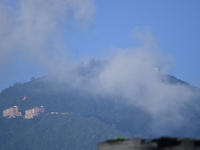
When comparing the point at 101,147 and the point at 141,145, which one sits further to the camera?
the point at 101,147

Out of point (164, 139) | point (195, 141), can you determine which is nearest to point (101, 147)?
point (164, 139)

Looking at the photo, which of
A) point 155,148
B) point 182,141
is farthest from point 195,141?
point 155,148

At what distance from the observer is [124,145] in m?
36.8

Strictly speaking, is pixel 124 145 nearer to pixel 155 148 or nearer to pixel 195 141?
pixel 155 148

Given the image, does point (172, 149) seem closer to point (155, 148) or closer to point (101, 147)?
point (155, 148)

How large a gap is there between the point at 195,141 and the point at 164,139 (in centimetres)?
262

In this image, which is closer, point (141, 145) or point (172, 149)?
point (141, 145)

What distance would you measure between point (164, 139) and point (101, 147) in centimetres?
516

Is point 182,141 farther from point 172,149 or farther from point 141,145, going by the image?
point 141,145

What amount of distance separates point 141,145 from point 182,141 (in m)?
4.22

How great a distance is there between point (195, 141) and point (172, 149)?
2093mm

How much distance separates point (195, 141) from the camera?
39.3 m

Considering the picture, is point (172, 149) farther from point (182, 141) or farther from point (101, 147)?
point (101, 147)

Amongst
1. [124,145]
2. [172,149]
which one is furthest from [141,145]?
[172,149]
